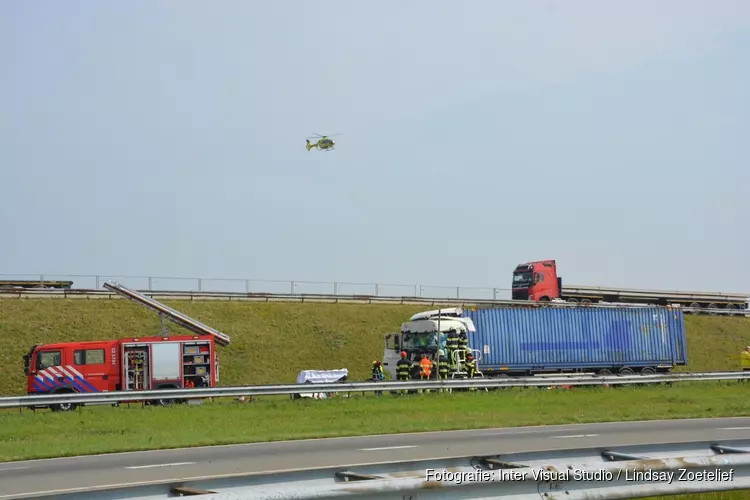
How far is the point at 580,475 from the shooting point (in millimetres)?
9148

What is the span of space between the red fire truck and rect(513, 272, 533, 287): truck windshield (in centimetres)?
3044

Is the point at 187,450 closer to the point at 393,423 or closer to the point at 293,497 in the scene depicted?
the point at 393,423

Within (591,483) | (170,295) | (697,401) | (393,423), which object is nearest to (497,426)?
(393,423)

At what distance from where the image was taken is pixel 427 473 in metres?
8.91

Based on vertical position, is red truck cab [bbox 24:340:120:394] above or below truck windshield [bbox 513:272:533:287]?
below

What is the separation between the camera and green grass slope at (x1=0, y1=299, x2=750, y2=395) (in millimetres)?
43531

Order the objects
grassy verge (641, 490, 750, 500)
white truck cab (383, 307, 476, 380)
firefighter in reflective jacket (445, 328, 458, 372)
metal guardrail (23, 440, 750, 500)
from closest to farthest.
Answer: metal guardrail (23, 440, 750, 500) → grassy verge (641, 490, 750, 500) → firefighter in reflective jacket (445, 328, 458, 372) → white truck cab (383, 307, 476, 380)

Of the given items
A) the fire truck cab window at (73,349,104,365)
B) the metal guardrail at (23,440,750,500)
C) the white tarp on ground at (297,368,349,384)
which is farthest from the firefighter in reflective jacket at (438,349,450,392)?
the metal guardrail at (23,440,750,500)

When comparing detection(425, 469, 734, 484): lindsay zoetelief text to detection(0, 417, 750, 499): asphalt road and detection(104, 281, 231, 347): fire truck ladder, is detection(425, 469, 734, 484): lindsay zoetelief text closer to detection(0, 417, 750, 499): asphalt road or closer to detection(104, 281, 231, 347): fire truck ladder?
detection(0, 417, 750, 499): asphalt road

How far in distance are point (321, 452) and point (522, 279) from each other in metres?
44.5

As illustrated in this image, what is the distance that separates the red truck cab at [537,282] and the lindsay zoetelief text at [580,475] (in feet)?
163

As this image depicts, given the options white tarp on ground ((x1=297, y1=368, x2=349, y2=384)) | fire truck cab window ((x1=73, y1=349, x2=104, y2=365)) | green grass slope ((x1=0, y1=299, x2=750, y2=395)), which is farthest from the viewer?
green grass slope ((x1=0, y1=299, x2=750, y2=395))

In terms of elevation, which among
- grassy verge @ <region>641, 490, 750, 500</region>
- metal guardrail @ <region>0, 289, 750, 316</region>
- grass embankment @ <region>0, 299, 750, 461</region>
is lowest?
grassy verge @ <region>641, 490, 750, 500</region>

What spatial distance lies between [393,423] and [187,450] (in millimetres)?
6114
